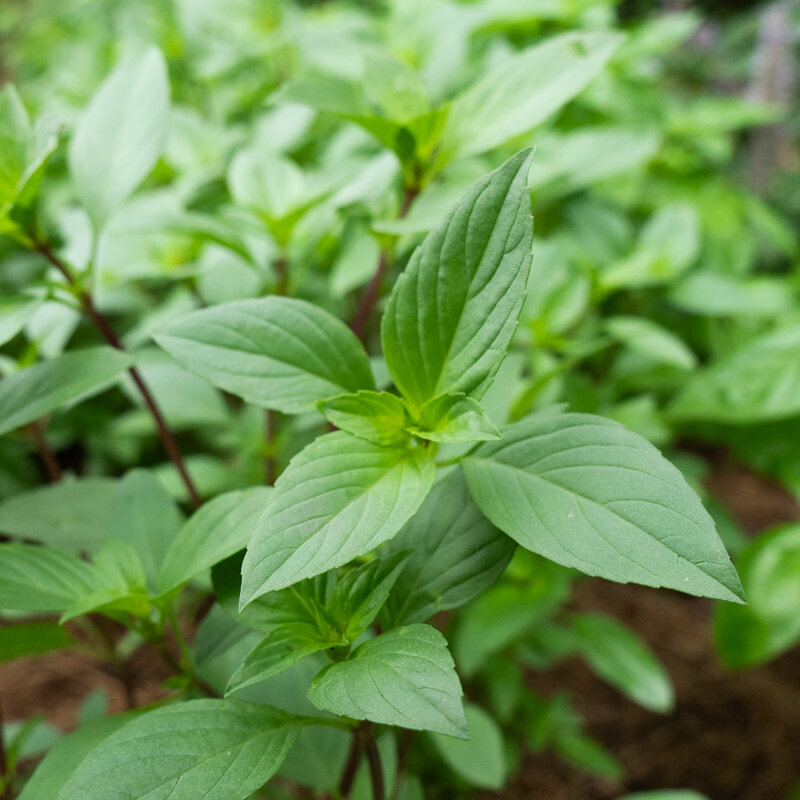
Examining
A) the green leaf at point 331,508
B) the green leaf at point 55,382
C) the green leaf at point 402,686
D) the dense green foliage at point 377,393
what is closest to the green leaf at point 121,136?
the dense green foliage at point 377,393

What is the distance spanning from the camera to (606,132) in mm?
1070

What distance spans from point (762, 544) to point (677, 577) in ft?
2.28

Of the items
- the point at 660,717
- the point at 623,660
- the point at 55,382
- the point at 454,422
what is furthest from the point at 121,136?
the point at 660,717

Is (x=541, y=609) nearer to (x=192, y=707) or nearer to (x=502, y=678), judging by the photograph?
(x=502, y=678)

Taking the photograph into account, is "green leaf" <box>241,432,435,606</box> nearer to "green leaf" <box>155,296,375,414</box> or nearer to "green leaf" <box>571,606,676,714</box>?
"green leaf" <box>155,296,375,414</box>

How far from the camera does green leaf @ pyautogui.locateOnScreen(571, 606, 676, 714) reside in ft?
3.14

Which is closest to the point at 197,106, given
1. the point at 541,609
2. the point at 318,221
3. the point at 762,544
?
the point at 318,221

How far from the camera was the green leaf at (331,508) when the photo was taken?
38 centimetres

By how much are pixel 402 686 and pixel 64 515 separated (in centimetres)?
40

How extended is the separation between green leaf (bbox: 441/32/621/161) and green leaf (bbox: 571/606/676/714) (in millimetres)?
709

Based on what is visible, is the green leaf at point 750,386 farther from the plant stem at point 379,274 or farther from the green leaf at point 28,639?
the green leaf at point 28,639

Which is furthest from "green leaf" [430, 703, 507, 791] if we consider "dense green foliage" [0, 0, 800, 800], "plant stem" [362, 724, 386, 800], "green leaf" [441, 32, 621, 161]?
"green leaf" [441, 32, 621, 161]

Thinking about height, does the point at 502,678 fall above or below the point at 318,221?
below

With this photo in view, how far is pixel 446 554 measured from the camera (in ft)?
1.57
